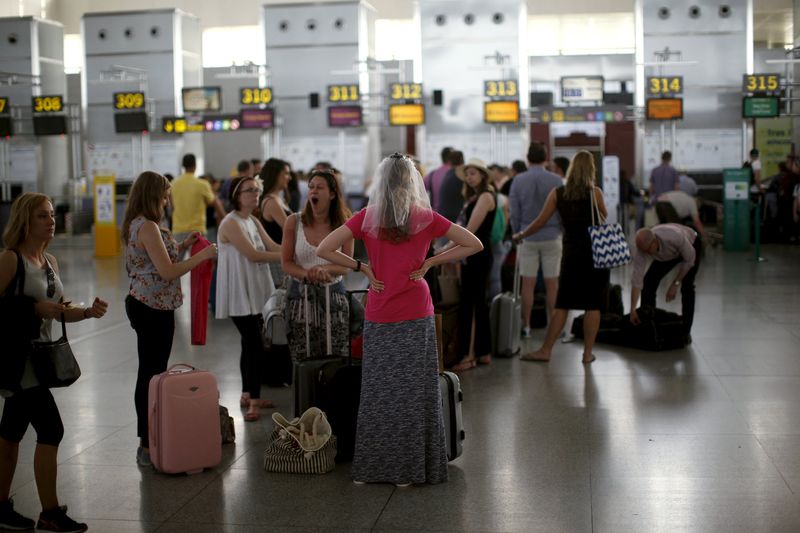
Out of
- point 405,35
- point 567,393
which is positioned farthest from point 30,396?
point 405,35

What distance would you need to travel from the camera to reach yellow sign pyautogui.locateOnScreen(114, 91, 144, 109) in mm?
25172

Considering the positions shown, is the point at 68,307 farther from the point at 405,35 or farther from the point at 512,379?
the point at 405,35

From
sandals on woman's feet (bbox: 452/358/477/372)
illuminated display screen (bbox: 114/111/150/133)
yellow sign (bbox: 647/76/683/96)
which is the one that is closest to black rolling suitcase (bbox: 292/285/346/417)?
sandals on woman's feet (bbox: 452/358/477/372)

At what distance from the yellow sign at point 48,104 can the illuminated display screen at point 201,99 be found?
10.8 feet

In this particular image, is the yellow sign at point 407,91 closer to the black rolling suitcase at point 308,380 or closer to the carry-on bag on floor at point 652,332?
the carry-on bag on floor at point 652,332

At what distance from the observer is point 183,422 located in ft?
18.2

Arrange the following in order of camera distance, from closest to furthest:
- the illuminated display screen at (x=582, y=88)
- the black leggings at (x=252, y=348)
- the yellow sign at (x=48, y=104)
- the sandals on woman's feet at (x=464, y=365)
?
the black leggings at (x=252, y=348) → the sandals on woman's feet at (x=464, y=365) → the illuminated display screen at (x=582, y=88) → the yellow sign at (x=48, y=104)

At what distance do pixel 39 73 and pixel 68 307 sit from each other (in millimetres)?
23812

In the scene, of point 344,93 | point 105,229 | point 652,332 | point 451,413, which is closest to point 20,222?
point 451,413

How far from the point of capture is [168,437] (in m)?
5.51

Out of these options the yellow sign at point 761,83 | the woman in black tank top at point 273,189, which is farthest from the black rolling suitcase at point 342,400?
the yellow sign at point 761,83

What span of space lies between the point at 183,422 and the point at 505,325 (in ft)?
13.7

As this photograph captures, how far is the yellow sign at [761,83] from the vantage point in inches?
A: 909

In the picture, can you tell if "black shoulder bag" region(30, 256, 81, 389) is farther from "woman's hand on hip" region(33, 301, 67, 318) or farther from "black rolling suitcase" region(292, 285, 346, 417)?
"black rolling suitcase" region(292, 285, 346, 417)
